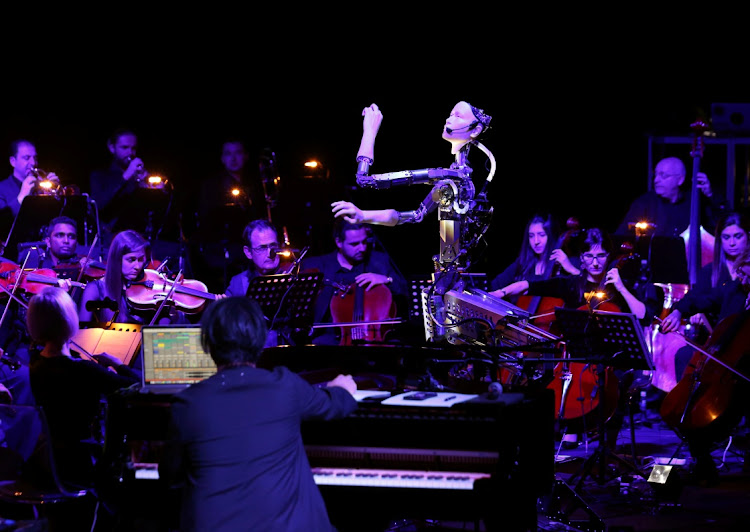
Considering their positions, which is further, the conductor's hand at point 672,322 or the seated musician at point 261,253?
the seated musician at point 261,253

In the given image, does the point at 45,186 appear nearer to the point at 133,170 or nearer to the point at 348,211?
the point at 133,170

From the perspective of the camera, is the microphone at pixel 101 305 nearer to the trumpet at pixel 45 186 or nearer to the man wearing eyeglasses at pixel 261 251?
the man wearing eyeglasses at pixel 261 251

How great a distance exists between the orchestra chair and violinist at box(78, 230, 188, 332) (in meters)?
2.07

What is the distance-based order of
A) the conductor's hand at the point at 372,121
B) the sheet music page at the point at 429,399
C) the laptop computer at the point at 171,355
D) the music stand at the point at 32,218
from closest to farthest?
the sheet music page at the point at 429,399 < the laptop computer at the point at 171,355 < the conductor's hand at the point at 372,121 < the music stand at the point at 32,218

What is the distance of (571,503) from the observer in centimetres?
451

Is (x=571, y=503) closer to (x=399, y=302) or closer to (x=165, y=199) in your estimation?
(x=399, y=302)

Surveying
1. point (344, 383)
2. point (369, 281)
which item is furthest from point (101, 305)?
point (344, 383)

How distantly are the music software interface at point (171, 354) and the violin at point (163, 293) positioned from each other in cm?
262

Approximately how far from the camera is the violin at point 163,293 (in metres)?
6.32

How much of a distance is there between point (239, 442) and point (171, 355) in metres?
1.03

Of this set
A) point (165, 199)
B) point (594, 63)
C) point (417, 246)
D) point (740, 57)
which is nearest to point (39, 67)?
point (165, 199)

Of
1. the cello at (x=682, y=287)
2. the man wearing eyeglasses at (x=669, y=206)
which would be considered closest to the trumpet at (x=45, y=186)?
the man wearing eyeglasses at (x=669, y=206)

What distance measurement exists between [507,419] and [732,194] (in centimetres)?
699

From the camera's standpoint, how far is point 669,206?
27.1 feet
